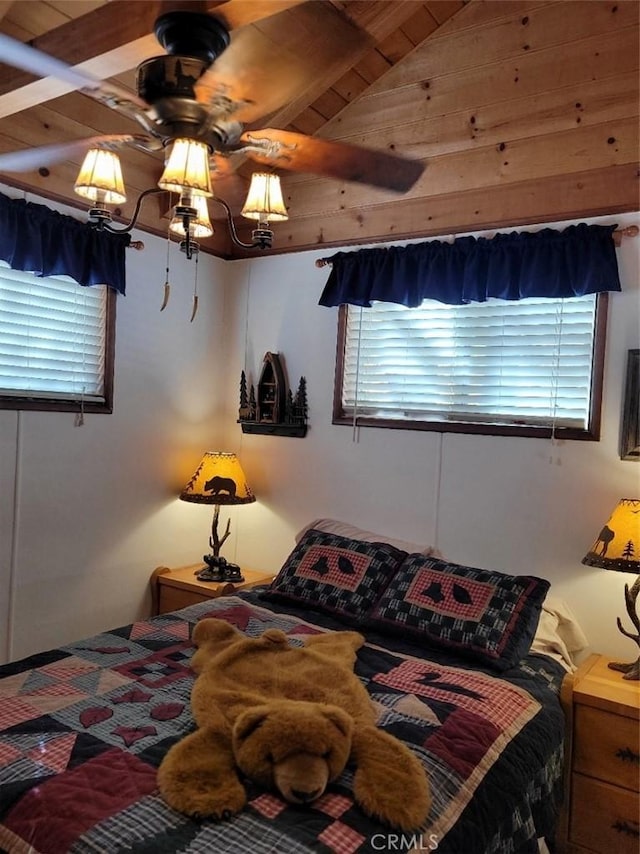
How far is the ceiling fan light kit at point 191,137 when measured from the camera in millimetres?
1498

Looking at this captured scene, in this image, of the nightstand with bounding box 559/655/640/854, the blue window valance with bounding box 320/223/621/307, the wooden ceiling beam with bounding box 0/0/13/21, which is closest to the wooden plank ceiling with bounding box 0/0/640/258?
the wooden ceiling beam with bounding box 0/0/13/21

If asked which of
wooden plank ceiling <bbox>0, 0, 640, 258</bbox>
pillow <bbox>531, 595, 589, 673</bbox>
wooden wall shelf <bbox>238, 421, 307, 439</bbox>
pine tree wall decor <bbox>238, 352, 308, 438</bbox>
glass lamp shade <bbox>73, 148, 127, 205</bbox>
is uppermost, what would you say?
wooden plank ceiling <bbox>0, 0, 640, 258</bbox>

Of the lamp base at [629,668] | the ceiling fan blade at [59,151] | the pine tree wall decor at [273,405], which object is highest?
the ceiling fan blade at [59,151]

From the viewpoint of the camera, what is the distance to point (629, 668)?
234 cm

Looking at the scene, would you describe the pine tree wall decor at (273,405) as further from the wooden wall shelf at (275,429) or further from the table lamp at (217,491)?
the table lamp at (217,491)

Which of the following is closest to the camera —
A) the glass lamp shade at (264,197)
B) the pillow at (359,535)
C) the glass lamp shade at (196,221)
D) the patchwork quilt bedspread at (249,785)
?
the patchwork quilt bedspread at (249,785)

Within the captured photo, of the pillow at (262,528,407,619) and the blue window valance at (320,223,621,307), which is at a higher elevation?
the blue window valance at (320,223,621,307)

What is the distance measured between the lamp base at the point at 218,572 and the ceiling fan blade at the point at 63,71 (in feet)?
7.71

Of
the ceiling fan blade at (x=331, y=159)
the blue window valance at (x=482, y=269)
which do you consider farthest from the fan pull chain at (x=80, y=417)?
the ceiling fan blade at (x=331, y=159)

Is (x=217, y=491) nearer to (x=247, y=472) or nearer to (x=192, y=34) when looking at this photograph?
(x=247, y=472)

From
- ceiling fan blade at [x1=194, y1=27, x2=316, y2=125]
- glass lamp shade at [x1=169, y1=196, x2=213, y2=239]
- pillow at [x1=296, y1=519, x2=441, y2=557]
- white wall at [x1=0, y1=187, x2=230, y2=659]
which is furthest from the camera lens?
pillow at [x1=296, y1=519, x2=441, y2=557]

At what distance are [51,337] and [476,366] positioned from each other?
6.44ft

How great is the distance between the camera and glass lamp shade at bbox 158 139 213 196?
151 centimetres

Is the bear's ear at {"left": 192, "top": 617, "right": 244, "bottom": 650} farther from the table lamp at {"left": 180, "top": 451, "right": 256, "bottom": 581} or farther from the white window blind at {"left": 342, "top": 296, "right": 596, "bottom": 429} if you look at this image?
the white window blind at {"left": 342, "top": 296, "right": 596, "bottom": 429}
